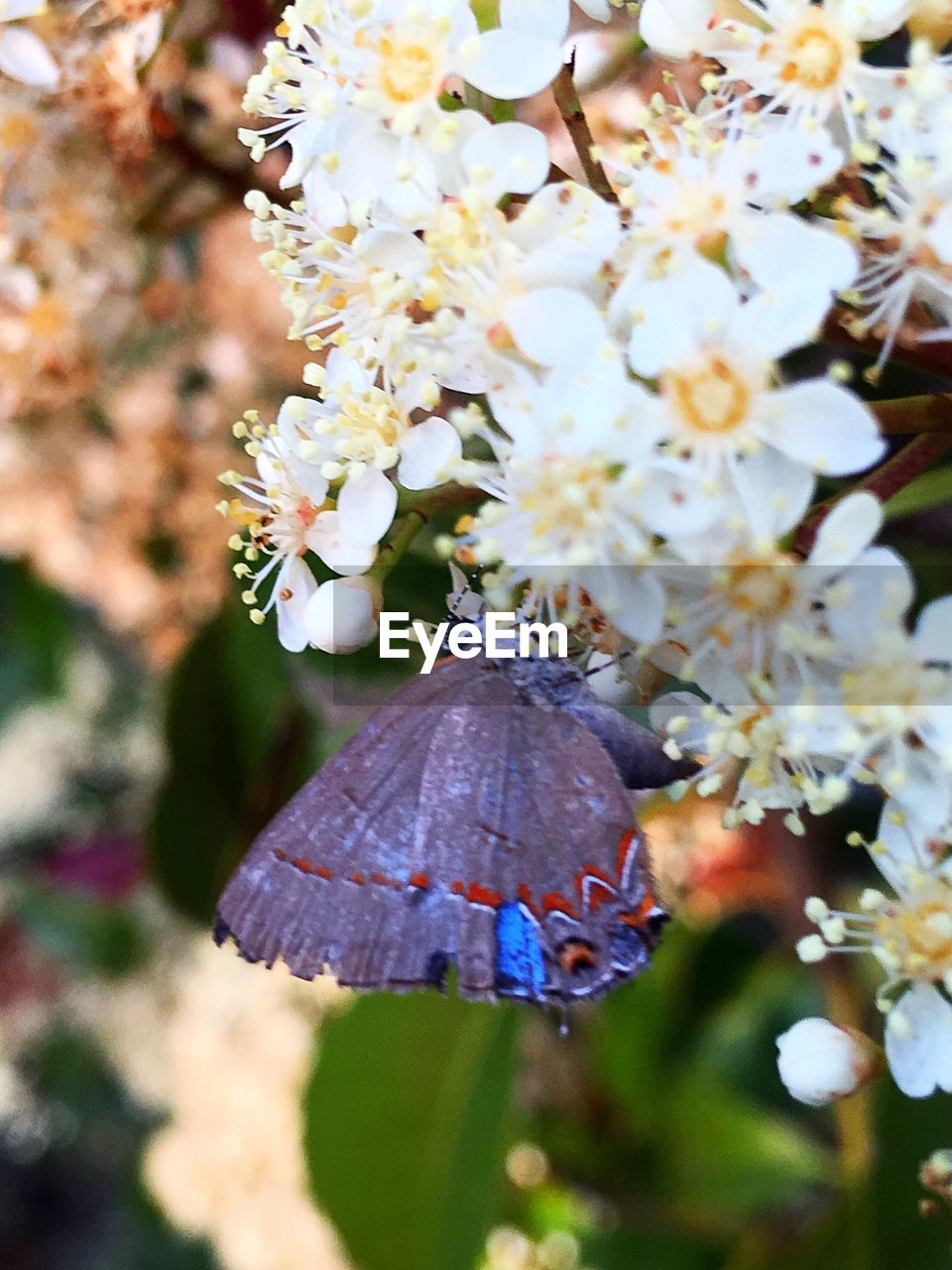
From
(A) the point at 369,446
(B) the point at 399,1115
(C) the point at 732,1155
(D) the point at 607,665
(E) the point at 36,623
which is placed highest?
(A) the point at 369,446

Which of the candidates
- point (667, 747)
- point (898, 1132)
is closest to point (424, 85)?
point (667, 747)

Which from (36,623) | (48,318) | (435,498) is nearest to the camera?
(435,498)

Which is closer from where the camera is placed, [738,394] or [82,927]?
[738,394]

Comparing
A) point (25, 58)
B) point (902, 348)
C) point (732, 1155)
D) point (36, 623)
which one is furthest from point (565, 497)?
point (36, 623)

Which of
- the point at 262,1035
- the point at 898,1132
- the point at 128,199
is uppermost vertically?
the point at 128,199

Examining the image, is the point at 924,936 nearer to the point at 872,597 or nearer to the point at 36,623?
the point at 872,597

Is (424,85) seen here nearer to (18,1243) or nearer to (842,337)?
(842,337)

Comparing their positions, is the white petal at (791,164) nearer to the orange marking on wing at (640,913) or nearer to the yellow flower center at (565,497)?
the yellow flower center at (565,497)
